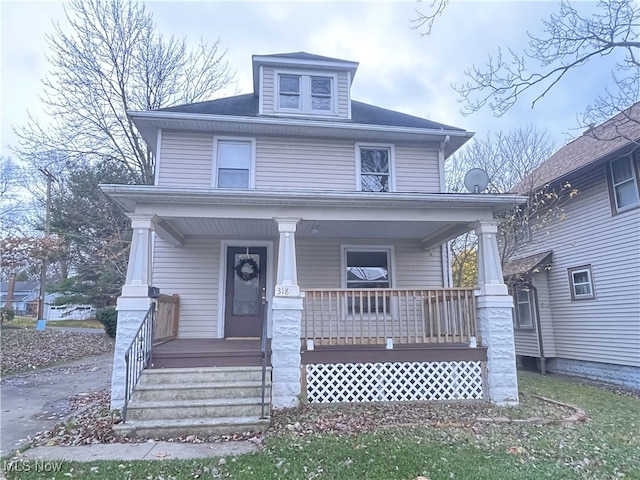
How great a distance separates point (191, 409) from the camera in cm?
525

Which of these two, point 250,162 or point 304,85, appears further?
point 304,85

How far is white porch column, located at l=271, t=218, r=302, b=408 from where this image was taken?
597 cm

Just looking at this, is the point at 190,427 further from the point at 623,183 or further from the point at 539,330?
the point at 623,183

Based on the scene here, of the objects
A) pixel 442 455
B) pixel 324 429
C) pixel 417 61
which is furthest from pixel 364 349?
pixel 417 61

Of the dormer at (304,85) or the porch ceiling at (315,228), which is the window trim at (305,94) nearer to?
the dormer at (304,85)

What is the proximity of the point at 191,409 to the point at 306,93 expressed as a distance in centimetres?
733

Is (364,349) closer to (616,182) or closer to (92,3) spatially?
(616,182)

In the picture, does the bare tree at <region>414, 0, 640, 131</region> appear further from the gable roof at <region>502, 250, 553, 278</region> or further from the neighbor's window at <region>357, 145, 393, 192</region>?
the gable roof at <region>502, 250, 553, 278</region>

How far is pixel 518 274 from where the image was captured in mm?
11227

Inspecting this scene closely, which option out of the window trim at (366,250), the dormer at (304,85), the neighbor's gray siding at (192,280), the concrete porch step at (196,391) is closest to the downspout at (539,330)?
the window trim at (366,250)

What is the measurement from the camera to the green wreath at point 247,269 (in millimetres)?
8586

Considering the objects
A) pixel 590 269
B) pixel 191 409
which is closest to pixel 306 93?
pixel 191 409

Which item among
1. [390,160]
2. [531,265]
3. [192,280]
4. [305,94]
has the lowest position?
[192,280]

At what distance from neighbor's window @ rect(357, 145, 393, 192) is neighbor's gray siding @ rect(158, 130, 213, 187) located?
3.44 meters
